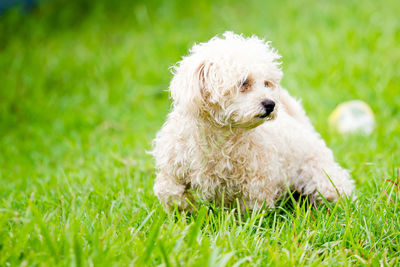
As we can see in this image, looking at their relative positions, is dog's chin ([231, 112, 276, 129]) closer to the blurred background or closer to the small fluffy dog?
the small fluffy dog

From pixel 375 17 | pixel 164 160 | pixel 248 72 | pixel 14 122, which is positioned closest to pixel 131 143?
pixel 14 122

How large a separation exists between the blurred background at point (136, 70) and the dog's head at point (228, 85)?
5.11ft

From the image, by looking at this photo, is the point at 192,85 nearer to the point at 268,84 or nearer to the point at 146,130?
the point at 268,84

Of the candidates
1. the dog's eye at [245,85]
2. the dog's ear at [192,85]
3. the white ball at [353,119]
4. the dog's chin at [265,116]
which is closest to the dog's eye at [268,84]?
the dog's eye at [245,85]

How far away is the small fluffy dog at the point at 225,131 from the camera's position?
8.85ft

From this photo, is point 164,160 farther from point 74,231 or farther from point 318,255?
point 318,255

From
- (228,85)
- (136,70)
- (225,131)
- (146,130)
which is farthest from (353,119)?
(136,70)

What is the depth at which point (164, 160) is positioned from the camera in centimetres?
295

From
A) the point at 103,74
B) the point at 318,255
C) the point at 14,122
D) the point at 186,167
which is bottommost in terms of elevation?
the point at 318,255

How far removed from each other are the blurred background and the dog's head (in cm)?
156

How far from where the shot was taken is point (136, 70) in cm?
748

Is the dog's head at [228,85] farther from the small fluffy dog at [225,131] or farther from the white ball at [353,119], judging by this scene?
the white ball at [353,119]

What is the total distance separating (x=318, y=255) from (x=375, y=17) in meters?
6.42

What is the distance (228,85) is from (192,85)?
0.21m
